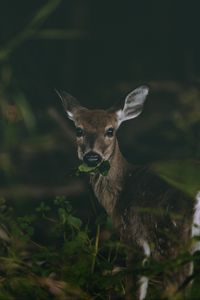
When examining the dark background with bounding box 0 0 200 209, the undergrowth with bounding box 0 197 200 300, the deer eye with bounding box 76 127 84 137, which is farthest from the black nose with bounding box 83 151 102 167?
the dark background with bounding box 0 0 200 209

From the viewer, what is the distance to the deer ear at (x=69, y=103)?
604 cm

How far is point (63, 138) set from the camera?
21.8ft

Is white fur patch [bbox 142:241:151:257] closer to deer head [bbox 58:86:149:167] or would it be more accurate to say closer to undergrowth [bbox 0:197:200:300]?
undergrowth [bbox 0:197:200:300]

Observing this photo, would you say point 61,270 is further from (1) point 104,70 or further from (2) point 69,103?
(1) point 104,70

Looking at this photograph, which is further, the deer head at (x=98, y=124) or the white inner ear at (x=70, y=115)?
the white inner ear at (x=70, y=115)

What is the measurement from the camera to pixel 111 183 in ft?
19.3

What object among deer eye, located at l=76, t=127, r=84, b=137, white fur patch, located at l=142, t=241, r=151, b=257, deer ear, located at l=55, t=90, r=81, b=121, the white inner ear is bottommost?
white fur patch, located at l=142, t=241, r=151, b=257

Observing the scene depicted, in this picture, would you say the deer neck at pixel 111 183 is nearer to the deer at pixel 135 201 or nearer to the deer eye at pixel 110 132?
the deer at pixel 135 201

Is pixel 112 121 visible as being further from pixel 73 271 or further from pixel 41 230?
pixel 73 271

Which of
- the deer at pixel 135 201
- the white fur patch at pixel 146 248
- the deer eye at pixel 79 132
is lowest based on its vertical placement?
the white fur patch at pixel 146 248

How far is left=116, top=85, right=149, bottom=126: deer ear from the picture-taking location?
237 inches

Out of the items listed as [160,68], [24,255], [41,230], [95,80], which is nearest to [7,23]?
[95,80]

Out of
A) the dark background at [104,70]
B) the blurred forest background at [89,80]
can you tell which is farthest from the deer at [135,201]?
the dark background at [104,70]

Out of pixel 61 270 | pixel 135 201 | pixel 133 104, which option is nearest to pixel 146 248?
pixel 135 201
